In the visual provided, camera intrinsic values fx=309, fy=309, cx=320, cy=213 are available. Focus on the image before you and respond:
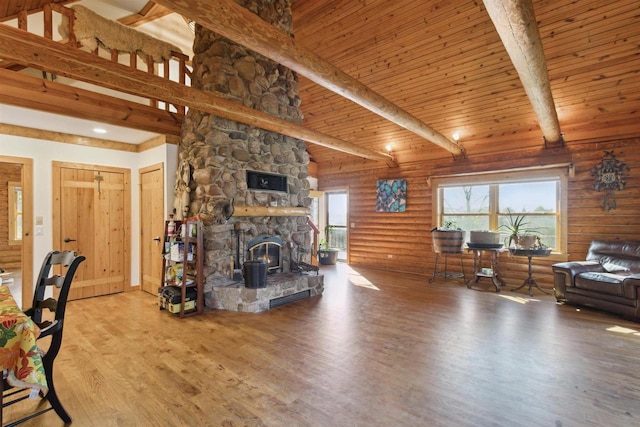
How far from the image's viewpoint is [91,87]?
481 cm

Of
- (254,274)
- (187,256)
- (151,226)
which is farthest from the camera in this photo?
(151,226)

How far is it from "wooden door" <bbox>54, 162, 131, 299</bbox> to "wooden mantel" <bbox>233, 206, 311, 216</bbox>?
2287mm

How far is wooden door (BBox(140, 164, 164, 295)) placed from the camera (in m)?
4.71

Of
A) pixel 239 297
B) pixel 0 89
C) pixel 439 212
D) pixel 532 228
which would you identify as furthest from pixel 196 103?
pixel 532 228

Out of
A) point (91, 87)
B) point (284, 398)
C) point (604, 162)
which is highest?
point (91, 87)

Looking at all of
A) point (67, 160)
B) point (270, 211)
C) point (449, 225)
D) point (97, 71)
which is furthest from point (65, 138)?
point (449, 225)

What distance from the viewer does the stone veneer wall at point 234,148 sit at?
13.5 ft

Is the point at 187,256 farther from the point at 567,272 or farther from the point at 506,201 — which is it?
the point at 506,201

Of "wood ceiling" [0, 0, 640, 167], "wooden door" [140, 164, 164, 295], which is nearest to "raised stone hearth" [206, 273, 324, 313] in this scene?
"wooden door" [140, 164, 164, 295]

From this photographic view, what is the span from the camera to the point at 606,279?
12.9ft

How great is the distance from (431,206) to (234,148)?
14.4 feet

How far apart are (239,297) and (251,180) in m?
1.64

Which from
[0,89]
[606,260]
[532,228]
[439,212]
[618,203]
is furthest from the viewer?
Result: [439,212]

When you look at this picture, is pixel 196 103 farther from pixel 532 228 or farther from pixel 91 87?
pixel 532 228
